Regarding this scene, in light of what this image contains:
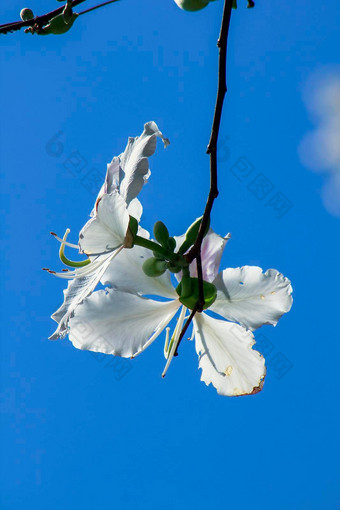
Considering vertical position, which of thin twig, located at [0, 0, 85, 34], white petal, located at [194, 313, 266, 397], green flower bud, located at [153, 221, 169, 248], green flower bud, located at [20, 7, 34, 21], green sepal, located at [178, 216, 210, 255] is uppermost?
green flower bud, located at [20, 7, 34, 21]

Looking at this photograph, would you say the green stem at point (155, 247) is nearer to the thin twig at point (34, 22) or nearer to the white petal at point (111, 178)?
the white petal at point (111, 178)

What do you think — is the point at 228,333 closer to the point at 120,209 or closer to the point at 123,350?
the point at 123,350

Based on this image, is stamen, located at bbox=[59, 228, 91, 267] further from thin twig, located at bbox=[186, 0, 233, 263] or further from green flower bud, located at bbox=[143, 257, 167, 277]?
thin twig, located at bbox=[186, 0, 233, 263]

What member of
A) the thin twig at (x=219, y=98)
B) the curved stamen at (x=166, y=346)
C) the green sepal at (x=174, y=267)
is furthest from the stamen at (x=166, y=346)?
the thin twig at (x=219, y=98)

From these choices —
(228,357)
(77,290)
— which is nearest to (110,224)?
(77,290)

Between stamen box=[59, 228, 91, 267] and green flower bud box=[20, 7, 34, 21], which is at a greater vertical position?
green flower bud box=[20, 7, 34, 21]

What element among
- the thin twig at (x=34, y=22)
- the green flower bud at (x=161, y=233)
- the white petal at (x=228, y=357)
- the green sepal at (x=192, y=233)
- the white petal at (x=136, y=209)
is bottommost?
the white petal at (x=228, y=357)

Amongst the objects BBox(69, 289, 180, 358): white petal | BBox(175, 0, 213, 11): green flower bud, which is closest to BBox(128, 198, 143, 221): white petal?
BBox(69, 289, 180, 358): white petal
